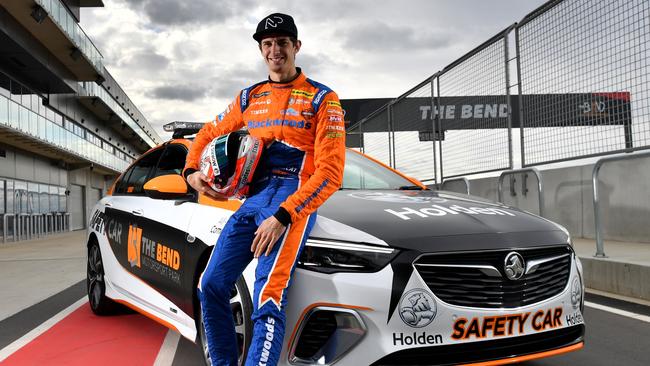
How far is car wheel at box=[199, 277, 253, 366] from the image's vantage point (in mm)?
2461

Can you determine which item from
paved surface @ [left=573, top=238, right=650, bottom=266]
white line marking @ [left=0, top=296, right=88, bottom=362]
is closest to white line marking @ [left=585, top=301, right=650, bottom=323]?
paved surface @ [left=573, top=238, right=650, bottom=266]

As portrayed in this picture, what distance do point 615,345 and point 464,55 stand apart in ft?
18.8

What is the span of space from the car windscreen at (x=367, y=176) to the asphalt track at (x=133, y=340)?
1392 millimetres

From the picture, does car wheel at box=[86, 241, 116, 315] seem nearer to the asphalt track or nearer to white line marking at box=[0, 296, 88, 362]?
the asphalt track

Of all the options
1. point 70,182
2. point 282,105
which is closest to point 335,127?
point 282,105

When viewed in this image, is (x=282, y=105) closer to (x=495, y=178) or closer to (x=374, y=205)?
(x=374, y=205)

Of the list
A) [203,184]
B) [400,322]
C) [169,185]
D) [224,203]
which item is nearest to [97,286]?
[169,185]

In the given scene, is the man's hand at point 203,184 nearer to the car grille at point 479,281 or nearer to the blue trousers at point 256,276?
the blue trousers at point 256,276

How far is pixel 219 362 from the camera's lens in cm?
242

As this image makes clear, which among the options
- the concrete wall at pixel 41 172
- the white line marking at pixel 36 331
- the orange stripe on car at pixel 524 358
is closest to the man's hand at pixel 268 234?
the orange stripe on car at pixel 524 358

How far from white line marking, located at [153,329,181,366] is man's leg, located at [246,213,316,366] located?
1402 millimetres

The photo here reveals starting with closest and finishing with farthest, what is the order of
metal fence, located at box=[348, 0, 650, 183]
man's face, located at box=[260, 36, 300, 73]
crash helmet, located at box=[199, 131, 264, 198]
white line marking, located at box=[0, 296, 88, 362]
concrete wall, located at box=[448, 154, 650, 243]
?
1. crash helmet, located at box=[199, 131, 264, 198]
2. man's face, located at box=[260, 36, 300, 73]
3. white line marking, located at box=[0, 296, 88, 362]
4. metal fence, located at box=[348, 0, 650, 183]
5. concrete wall, located at box=[448, 154, 650, 243]

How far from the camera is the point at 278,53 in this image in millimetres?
2410

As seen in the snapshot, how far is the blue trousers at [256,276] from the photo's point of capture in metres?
2.19
